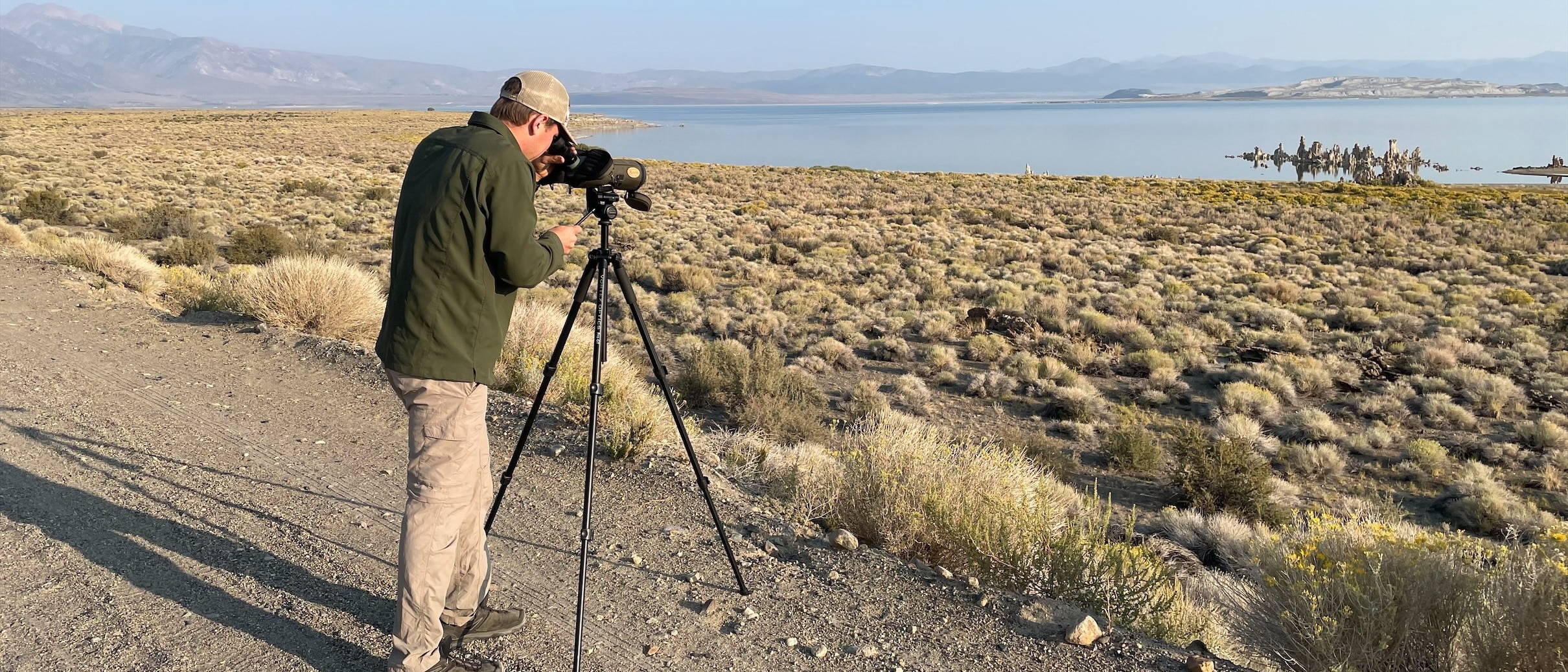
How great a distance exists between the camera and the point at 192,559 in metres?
3.63

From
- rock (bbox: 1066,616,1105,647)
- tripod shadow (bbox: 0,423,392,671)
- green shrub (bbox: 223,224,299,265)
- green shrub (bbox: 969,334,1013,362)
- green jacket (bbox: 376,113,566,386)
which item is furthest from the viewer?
green shrub (bbox: 223,224,299,265)

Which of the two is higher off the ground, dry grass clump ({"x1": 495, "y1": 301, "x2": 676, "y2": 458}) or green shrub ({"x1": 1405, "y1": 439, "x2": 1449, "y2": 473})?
dry grass clump ({"x1": 495, "y1": 301, "x2": 676, "y2": 458})

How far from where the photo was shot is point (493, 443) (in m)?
5.30

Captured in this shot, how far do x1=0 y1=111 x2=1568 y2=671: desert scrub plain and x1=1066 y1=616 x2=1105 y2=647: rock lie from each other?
1.04 ft

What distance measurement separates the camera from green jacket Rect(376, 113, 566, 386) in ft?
7.80

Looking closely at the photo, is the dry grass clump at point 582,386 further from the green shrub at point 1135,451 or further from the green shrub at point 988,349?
the green shrub at point 988,349

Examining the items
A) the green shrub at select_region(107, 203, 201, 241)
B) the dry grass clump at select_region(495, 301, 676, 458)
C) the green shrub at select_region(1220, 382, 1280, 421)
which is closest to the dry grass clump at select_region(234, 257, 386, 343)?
the dry grass clump at select_region(495, 301, 676, 458)

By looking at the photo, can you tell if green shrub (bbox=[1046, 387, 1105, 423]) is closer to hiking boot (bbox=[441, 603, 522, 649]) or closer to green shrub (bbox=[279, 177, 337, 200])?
hiking boot (bbox=[441, 603, 522, 649])

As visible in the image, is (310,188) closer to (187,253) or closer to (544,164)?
(187,253)

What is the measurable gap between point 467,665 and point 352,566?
1.10 metres

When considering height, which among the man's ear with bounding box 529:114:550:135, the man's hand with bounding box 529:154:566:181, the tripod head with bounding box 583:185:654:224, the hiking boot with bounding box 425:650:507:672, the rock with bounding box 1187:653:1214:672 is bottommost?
the rock with bounding box 1187:653:1214:672

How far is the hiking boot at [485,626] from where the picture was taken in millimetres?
2977

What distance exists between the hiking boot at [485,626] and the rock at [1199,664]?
2378 millimetres

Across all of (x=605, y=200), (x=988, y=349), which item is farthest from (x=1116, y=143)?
(x=605, y=200)
